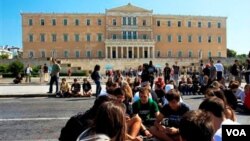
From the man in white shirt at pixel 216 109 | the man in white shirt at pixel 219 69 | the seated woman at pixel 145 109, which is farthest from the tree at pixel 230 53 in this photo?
the man in white shirt at pixel 216 109

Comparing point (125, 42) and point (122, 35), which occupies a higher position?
point (122, 35)

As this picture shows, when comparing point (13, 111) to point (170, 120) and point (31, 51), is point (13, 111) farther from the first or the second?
point (31, 51)

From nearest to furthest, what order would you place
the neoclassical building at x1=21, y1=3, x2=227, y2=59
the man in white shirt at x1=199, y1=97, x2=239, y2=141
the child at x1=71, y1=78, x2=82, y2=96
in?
the man in white shirt at x1=199, y1=97, x2=239, y2=141, the child at x1=71, y1=78, x2=82, y2=96, the neoclassical building at x1=21, y1=3, x2=227, y2=59

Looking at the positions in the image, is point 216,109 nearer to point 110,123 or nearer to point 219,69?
point 110,123

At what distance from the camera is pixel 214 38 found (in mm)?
103375

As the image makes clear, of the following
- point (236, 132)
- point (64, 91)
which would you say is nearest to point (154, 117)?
point (236, 132)

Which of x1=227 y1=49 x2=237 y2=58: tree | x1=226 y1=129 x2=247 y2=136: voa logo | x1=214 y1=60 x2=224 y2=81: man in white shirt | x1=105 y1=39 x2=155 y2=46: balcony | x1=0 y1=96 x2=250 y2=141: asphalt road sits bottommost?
x1=0 y1=96 x2=250 y2=141: asphalt road

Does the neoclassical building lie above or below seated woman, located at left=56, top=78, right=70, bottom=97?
above

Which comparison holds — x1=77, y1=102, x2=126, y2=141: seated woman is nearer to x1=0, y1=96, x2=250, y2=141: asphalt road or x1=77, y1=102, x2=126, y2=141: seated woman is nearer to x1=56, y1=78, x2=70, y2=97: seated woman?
x1=0, y1=96, x2=250, y2=141: asphalt road

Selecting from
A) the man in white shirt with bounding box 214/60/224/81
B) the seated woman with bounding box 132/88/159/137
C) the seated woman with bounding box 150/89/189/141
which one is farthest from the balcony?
the seated woman with bounding box 150/89/189/141

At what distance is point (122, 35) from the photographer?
9988 centimetres

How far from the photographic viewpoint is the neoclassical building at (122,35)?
318 ft

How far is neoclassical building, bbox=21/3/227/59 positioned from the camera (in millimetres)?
97062

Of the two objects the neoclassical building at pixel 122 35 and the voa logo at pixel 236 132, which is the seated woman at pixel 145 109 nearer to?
the voa logo at pixel 236 132
